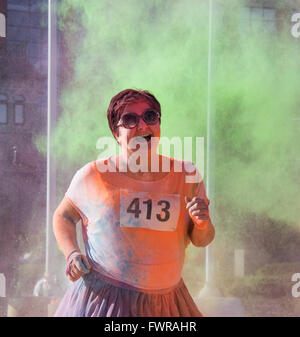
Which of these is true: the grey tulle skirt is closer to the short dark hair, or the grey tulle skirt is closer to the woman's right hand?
the woman's right hand

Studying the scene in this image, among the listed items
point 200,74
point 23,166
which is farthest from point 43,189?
point 200,74

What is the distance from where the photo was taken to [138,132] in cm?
224

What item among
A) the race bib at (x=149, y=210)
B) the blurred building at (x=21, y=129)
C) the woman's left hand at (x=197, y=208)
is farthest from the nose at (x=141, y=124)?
the blurred building at (x=21, y=129)

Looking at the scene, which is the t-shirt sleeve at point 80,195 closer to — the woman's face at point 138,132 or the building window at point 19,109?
the woman's face at point 138,132

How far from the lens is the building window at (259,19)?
3207 millimetres

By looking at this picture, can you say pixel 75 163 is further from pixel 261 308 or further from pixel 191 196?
pixel 261 308

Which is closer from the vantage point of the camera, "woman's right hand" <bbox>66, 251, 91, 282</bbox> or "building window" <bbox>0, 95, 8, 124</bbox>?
"woman's right hand" <bbox>66, 251, 91, 282</bbox>

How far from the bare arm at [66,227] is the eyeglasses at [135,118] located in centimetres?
42

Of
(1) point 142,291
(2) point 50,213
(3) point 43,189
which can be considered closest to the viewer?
(1) point 142,291

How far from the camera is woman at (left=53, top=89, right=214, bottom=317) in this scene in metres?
2.19

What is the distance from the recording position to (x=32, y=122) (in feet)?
10.3

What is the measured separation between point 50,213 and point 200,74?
121 cm

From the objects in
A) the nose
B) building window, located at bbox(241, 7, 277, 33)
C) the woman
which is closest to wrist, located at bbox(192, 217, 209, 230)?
the woman

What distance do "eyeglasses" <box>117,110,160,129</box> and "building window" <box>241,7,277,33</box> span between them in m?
1.28
